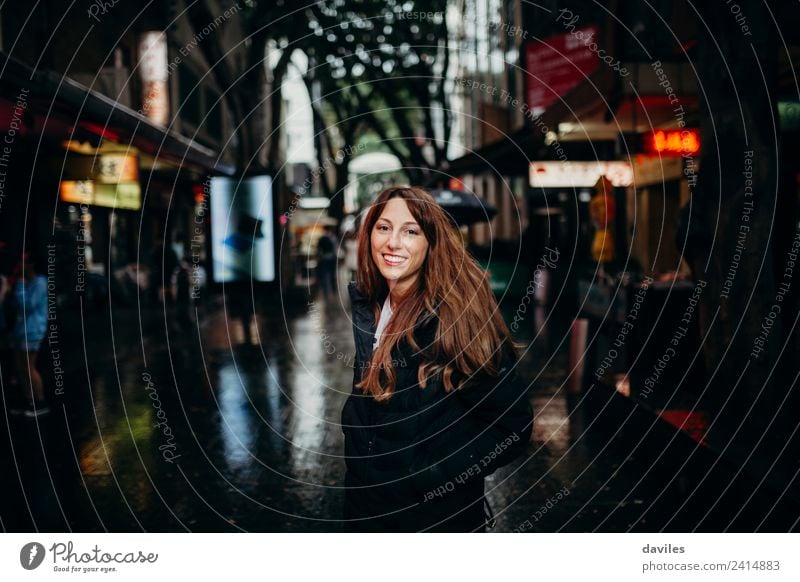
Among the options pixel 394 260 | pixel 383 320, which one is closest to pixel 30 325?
pixel 383 320

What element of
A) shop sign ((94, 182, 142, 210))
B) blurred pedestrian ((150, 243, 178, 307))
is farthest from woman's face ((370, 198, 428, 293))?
blurred pedestrian ((150, 243, 178, 307))

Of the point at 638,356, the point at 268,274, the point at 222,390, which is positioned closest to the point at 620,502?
the point at 638,356

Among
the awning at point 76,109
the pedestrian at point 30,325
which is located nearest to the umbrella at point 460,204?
the awning at point 76,109

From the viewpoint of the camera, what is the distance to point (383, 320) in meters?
3.28

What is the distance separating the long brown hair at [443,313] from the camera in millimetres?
3039

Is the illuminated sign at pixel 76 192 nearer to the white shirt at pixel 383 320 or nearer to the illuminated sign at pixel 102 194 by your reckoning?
the illuminated sign at pixel 102 194

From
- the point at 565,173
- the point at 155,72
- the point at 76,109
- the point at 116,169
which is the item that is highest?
the point at 155,72

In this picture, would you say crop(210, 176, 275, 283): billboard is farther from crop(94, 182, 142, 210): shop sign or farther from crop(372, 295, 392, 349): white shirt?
crop(372, 295, 392, 349): white shirt

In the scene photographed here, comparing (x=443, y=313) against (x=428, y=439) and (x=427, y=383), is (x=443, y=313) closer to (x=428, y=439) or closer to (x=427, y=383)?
(x=427, y=383)

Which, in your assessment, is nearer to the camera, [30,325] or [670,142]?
[30,325]

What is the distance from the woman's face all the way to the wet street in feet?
8.41

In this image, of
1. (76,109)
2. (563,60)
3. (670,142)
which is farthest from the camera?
(563,60)

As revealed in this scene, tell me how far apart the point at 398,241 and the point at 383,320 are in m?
0.29

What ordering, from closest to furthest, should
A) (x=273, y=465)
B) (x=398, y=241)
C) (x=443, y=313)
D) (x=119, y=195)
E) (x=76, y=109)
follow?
(x=443, y=313) → (x=398, y=241) → (x=273, y=465) → (x=76, y=109) → (x=119, y=195)
